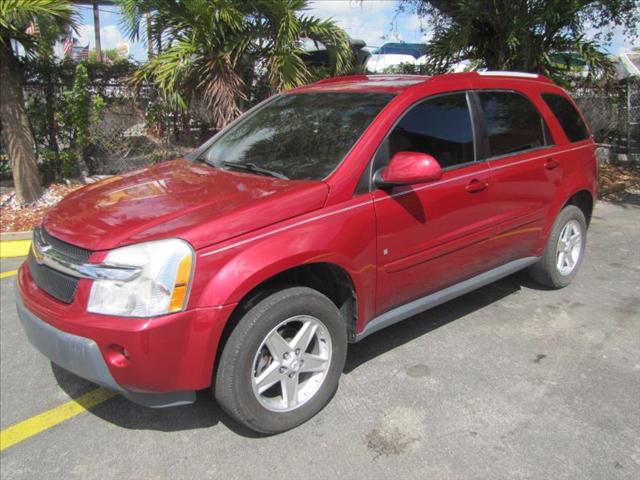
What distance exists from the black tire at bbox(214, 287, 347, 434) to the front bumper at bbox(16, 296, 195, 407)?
199 mm

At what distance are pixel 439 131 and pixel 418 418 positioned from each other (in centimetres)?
176

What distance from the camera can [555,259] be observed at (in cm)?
456

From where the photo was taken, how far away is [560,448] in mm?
2740

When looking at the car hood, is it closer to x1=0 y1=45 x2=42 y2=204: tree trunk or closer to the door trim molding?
the door trim molding

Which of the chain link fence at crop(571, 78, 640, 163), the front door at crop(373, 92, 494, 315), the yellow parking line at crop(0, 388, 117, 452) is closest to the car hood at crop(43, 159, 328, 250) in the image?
the front door at crop(373, 92, 494, 315)

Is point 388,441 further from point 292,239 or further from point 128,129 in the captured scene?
point 128,129

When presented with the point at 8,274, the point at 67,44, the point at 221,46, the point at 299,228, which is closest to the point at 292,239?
the point at 299,228

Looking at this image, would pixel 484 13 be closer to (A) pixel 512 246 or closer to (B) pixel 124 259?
(A) pixel 512 246

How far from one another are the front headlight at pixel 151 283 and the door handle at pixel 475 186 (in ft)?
6.35

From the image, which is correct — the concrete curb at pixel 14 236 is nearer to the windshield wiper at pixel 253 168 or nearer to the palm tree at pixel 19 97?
→ the palm tree at pixel 19 97

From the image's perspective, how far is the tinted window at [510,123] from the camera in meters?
3.84

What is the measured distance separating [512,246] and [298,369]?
80.9 inches

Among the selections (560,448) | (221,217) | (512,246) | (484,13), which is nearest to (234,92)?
(484,13)

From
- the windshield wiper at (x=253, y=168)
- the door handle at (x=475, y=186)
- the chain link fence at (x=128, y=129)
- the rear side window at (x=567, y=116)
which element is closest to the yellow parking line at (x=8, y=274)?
the windshield wiper at (x=253, y=168)
